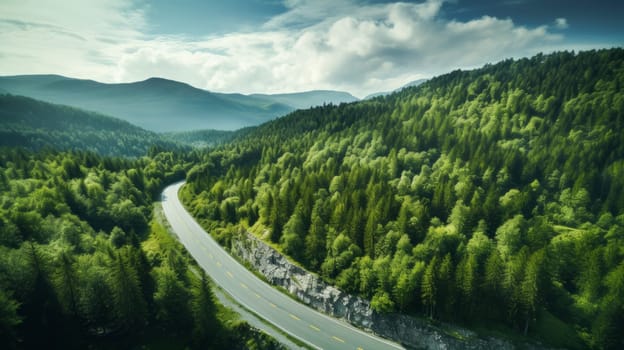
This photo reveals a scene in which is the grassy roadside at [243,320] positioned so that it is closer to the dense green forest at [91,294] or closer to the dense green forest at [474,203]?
the dense green forest at [91,294]

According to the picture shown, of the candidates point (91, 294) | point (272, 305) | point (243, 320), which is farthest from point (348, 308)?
point (91, 294)

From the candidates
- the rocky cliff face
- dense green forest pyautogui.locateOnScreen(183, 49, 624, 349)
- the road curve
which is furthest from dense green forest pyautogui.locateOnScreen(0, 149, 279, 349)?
dense green forest pyautogui.locateOnScreen(183, 49, 624, 349)

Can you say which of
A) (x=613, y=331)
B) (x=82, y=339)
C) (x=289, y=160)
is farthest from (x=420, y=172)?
(x=82, y=339)

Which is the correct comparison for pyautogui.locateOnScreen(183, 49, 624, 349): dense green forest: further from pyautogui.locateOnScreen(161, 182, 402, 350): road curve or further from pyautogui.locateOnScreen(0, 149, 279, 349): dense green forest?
pyautogui.locateOnScreen(0, 149, 279, 349): dense green forest

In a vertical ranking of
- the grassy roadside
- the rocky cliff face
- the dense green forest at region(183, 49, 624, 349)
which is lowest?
the grassy roadside

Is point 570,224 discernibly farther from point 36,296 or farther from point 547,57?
point 547,57

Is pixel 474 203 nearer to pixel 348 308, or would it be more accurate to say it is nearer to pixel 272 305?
→ pixel 348 308

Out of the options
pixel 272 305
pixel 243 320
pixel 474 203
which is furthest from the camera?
pixel 474 203
